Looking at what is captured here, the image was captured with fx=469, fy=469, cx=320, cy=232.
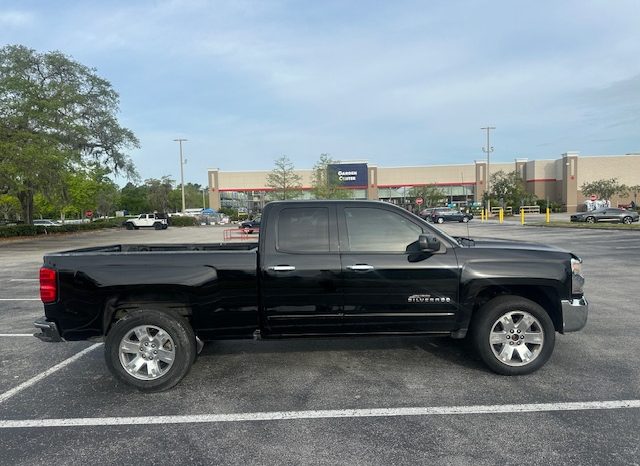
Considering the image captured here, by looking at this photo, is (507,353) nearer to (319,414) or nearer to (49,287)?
(319,414)

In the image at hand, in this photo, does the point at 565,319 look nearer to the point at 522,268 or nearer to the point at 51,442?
the point at 522,268

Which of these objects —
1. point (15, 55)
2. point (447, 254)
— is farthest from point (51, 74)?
point (447, 254)

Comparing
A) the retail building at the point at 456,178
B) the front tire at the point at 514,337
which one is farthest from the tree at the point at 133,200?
the front tire at the point at 514,337

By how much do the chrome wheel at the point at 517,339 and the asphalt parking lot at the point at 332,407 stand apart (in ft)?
0.67

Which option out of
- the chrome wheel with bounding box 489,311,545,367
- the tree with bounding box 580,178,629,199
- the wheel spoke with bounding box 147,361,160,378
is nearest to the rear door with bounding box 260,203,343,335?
the wheel spoke with bounding box 147,361,160,378

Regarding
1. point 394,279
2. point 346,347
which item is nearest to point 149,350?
point 346,347

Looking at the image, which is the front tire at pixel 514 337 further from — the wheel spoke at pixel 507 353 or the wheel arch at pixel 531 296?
the wheel arch at pixel 531 296

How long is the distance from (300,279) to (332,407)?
121 centimetres

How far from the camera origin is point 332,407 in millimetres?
4070

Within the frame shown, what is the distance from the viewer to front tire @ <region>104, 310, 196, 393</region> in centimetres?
444

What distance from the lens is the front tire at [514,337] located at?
183 inches

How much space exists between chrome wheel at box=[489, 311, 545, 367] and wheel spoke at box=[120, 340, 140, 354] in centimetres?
345

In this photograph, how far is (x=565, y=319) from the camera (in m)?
4.74

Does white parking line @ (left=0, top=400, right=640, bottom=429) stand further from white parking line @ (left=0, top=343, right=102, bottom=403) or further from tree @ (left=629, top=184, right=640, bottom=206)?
tree @ (left=629, top=184, right=640, bottom=206)
